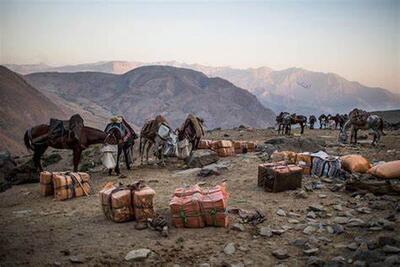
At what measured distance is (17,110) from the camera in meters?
46.6

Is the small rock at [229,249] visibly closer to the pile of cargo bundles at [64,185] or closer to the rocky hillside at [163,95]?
the pile of cargo bundles at [64,185]

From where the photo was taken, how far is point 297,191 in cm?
810

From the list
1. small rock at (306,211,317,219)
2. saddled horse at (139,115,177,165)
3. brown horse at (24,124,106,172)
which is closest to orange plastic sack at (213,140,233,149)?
saddled horse at (139,115,177,165)

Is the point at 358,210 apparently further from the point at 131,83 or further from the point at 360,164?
the point at 131,83

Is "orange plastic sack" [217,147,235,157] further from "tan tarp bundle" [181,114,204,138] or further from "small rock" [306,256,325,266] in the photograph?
"small rock" [306,256,325,266]

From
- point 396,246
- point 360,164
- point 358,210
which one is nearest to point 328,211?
point 358,210

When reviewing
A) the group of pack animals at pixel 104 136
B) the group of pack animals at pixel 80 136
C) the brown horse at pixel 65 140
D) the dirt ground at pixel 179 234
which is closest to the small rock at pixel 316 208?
the dirt ground at pixel 179 234

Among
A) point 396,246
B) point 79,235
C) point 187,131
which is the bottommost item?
point 79,235

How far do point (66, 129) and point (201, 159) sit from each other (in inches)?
186

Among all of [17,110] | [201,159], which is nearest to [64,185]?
[201,159]

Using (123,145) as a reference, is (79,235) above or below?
below

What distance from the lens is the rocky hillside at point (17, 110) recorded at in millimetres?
37772

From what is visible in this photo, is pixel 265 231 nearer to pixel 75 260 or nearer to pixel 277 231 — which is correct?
pixel 277 231

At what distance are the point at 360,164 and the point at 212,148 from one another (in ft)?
19.7
